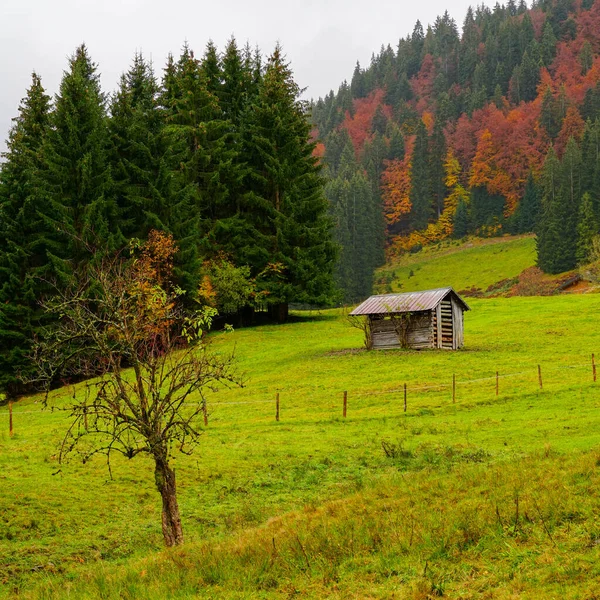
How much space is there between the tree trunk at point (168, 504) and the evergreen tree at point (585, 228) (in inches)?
3621

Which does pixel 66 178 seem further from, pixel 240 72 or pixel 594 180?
pixel 594 180

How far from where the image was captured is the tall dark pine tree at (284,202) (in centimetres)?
5646

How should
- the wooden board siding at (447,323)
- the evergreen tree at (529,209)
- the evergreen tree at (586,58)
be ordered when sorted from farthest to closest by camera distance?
the evergreen tree at (586,58) < the evergreen tree at (529,209) < the wooden board siding at (447,323)

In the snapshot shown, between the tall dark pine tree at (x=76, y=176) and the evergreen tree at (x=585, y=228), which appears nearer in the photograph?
the tall dark pine tree at (x=76, y=176)

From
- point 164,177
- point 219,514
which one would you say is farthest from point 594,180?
point 219,514

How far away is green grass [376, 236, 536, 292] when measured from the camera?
4262 inches

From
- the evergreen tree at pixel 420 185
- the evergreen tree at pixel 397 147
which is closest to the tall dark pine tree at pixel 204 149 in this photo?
the evergreen tree at pixel 420 185

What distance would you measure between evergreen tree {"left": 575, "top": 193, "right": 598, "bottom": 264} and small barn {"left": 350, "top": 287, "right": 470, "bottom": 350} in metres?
58.3

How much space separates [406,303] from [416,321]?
1.54 metres

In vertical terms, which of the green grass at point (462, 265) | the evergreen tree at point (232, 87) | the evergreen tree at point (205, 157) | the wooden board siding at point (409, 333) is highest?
the evergreen tree at point (232, 87)

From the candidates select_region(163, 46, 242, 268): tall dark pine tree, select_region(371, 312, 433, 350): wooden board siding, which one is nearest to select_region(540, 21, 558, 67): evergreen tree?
select_region(163, 46, 242, 268): tall dark pine tree

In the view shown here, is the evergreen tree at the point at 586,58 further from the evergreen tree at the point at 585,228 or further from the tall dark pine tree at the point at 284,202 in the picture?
the tall dark pine tree at the point at 284,202

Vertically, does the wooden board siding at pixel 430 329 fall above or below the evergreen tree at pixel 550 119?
below

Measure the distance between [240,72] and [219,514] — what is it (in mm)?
56814
